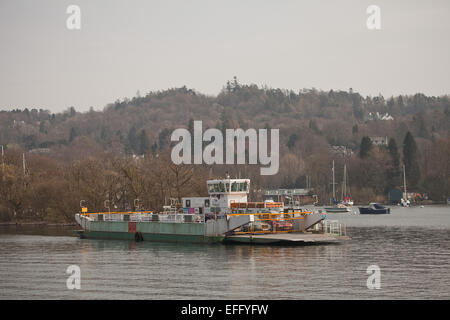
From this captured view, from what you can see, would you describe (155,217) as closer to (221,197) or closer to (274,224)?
(221,197)

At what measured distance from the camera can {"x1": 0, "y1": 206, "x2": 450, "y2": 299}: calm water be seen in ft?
146

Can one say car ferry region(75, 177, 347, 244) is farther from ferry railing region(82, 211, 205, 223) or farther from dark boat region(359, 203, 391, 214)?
dark boat region(359, 203, 391, 214)

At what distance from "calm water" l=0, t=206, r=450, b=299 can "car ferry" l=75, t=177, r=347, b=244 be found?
1818mm

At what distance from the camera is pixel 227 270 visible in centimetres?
5456

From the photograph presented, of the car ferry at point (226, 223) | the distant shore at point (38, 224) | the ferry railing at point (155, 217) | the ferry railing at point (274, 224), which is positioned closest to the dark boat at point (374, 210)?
the distant shore at point (38, 224)

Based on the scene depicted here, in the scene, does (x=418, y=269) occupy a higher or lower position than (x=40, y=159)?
lower

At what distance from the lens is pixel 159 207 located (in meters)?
124

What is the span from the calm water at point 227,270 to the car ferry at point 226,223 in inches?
71.6

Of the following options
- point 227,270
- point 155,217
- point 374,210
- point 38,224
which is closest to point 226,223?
point 155,217

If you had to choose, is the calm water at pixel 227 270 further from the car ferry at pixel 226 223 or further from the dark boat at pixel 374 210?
the dark boat at pixel 374 210

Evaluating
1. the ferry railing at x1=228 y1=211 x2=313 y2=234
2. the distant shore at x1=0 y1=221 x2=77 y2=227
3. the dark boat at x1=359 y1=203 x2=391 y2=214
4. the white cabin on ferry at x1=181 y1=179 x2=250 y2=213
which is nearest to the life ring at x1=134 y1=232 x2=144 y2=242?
the white cabin on ferry at x1=181 y1=179 x2=250 y2=213

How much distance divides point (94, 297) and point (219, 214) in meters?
36.2
